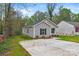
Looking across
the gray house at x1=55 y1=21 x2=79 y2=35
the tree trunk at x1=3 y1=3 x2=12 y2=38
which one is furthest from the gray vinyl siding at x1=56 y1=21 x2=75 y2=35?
the tree trunk at x1=3 y1=3 x2=12 y2=38

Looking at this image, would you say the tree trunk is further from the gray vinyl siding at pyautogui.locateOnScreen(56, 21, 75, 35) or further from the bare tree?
the gray vinyl siding at pyautogui.locateOnScreen(56, 21, 75, 35)

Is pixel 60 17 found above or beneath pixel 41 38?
above

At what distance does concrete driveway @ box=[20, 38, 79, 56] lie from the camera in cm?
413

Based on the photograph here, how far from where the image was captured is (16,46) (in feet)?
13.9

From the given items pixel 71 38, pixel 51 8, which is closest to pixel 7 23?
pixel 51 8

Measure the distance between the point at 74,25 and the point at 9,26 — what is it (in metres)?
0.95

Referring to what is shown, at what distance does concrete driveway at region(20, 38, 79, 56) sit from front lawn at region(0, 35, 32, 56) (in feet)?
0.19

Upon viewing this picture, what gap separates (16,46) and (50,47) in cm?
49

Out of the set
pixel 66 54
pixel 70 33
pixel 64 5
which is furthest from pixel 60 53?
pixel 64 5

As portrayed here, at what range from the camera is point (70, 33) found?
4289 mm

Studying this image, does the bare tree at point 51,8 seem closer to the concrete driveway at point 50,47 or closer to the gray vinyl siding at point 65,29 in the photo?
the gray vinyl siding at point 65,29

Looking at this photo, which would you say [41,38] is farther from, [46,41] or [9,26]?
[9,26]

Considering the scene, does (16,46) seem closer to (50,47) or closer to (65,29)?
(50,47)

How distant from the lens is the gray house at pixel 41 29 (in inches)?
167
